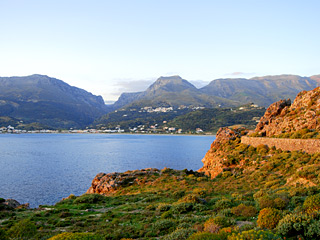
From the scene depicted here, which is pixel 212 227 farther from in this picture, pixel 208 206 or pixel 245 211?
pixel 208 206

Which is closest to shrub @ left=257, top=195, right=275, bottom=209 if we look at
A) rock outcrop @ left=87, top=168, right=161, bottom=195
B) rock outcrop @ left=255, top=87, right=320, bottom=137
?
rock outcrop @ left=255, top=87, right=320, bottom=137

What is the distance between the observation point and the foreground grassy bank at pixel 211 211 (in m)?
9.41

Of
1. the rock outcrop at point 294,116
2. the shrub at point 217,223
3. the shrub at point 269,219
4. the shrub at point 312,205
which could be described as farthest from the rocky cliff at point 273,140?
the shrub at point 217,223

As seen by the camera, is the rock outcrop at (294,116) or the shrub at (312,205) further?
the rock outcrop at (294,116)

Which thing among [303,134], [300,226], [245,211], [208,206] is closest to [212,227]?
[300,226]

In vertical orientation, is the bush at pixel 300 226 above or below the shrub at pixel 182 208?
A: above

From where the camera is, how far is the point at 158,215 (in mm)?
16453

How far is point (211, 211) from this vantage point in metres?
15.9

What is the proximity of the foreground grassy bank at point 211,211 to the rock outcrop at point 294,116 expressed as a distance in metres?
4.64

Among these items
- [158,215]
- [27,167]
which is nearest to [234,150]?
[158,215]

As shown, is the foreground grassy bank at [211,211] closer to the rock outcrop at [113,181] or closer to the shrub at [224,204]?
the shrub at [224,204]

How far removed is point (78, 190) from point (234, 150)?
32.5 m

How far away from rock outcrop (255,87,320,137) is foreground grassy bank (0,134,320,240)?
464 cm

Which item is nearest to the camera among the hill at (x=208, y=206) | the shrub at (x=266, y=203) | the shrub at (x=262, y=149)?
the hill at (x=208, y=206)
